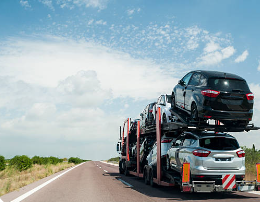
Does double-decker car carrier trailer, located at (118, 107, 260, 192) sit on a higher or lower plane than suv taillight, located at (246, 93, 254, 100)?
lower

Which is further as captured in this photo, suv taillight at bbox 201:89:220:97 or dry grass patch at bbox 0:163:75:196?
dry grass patch at bbox 0:163:75:196

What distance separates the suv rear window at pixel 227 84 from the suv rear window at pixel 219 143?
154 cm

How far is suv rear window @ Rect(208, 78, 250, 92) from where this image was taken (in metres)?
9.42

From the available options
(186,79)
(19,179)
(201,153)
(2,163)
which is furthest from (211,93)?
(2,163)

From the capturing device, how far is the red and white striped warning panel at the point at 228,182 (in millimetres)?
8688

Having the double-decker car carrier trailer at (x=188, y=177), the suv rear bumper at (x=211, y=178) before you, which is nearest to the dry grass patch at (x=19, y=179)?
the double-decker car carrier trailer at (x=188, y=177)

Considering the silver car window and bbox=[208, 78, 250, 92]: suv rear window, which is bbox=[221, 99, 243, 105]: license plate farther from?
the silver car window

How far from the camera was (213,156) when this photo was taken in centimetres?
892

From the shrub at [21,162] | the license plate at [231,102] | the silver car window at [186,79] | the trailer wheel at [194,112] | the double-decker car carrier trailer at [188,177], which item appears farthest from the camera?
the shrub at [21,162]

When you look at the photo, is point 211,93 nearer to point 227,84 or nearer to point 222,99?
point 222,99

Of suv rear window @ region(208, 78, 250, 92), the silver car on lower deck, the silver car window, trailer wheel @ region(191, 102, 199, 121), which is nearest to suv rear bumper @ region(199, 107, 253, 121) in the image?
trailer wheel @ region(191, 102, 199, 121)

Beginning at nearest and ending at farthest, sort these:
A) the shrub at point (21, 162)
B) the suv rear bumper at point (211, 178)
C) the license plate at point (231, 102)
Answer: the suv rear bumper at point (211, 178) → the license plate at point (231, 102) → the shrub at point (21, 162)

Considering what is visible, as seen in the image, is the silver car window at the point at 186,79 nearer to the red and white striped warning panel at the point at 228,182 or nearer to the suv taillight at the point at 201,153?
the suv taillight at the point at 201,153

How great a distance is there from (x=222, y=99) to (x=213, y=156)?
5.68 ft
